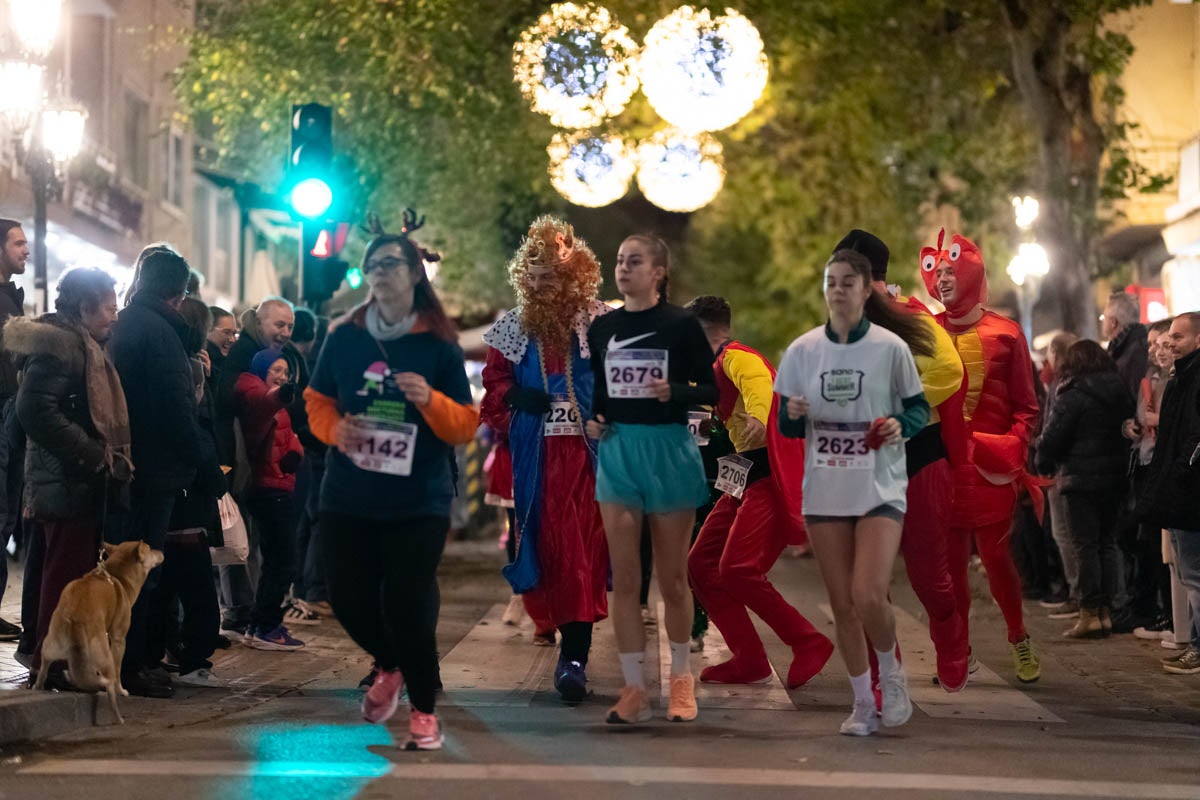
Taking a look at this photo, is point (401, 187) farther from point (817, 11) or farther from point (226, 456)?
point (226, 456)

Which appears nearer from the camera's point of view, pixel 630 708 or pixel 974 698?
pixel 630 708

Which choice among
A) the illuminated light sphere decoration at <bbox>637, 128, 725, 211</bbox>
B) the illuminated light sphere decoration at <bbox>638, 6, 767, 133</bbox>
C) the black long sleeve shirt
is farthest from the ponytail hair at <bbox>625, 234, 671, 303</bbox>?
the illuminated light sphere decoration at <bbox>637, 128, 725, 211</bbox>

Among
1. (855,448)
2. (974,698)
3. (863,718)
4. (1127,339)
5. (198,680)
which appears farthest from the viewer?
(1127,339)

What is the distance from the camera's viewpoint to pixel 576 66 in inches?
590

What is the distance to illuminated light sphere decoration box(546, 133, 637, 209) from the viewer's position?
16.7 metres

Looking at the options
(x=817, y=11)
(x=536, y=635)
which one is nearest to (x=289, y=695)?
(x=536, y=635)

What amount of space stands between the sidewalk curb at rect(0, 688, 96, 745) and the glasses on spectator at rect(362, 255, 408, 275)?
235cm

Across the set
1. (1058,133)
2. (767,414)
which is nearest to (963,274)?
(767,414)

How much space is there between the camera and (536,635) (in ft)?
39.6

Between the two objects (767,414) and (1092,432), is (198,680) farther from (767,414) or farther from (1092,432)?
(1092,432)

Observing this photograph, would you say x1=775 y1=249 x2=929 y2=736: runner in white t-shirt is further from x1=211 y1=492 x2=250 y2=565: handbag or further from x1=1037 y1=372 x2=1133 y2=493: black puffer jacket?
x1=1037 y1=372 x2=1133 y2=493: black puffer jacket

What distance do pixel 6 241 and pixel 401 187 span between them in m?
17.4

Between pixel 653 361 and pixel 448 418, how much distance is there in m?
1.26

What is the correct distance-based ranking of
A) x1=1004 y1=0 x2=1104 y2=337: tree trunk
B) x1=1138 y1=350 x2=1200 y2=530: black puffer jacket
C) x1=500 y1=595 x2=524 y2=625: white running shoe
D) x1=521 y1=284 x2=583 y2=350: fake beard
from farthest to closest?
Answer: 1. x1=1004 y1=0 x2=1104 y2=337: tree trunk
2. x1=500 y1=595 x2=524 y2=625: white running shoe
3. x1=1138 y1=350 x2=1200 y2=530: black puffer jacket
4. x1=521 y1=284 x2=583 y2=350: fake beard
